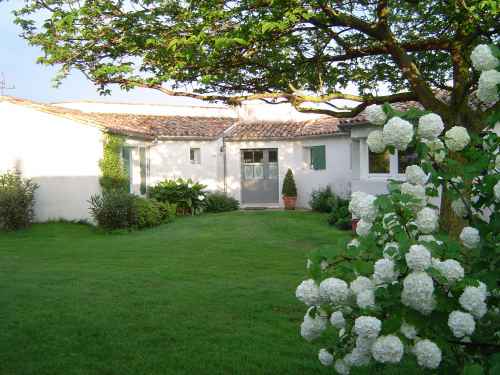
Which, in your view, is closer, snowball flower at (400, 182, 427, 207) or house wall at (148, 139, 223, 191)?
snowball flower at (400, 182, 427, 207)

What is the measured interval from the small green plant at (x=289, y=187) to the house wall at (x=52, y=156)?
8.31m

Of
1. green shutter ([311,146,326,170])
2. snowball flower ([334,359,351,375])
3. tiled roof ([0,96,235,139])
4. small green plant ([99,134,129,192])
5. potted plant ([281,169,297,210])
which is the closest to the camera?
snowball flower ([334,359,351,375])

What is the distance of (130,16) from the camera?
347 inches

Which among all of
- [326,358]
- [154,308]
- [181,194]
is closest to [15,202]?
[181,194]

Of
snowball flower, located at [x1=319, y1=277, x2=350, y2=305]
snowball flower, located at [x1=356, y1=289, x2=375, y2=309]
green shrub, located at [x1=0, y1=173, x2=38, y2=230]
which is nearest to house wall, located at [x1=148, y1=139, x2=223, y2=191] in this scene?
green shrub, located at [x1=0, y1=173, x2=38, y2=230]

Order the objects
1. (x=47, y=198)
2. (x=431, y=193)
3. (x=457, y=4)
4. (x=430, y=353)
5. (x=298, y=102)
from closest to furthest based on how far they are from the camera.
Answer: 1. (x=430, y=353)
2. (x=431, y=193)
3. (x=457, y=4)
4. (x=298, y=102)
5. (x=47, y=198)

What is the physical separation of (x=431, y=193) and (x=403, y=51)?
6357 mm

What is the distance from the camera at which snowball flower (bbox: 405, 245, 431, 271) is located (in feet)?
8.88

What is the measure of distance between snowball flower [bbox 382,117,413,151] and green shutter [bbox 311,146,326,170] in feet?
69.0

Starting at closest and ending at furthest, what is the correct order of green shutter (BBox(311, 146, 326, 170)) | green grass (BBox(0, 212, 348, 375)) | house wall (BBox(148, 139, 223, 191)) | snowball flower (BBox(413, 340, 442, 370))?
snowball flower (BBox(413, 340, 442, 370)), green grass (BBox(0, 212, 348, 375)), house wall (BBox(148, 139, 223, 191)), green shutter (BBox(311, 146, 326, 170))

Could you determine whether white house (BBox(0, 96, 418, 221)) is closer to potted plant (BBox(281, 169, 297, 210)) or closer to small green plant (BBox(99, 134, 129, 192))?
small green plant (BBox(99, 134, 129, 192))

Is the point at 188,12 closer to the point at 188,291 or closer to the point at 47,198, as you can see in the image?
the point at 188,291

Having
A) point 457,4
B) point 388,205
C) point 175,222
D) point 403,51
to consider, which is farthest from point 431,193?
point 175,222

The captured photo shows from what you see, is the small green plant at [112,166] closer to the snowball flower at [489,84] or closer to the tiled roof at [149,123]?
the tiled roof at [149,123]
